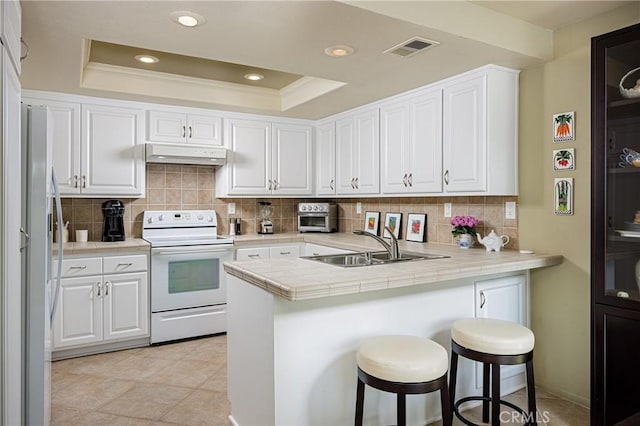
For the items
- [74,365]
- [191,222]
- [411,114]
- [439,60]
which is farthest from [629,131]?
[74,365]

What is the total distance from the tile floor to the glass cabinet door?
0.86 meters

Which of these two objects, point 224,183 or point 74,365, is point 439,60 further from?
point 74,365

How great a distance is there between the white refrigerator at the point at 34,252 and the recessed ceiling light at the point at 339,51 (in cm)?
151

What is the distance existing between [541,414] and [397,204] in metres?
2.13

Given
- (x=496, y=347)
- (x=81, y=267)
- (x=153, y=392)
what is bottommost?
(x=153, y=392)

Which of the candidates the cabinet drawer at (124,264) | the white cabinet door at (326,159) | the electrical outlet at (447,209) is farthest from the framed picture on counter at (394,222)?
the cabinet drawer at (124,264)

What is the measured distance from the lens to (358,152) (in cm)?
412

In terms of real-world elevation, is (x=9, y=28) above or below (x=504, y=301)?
above

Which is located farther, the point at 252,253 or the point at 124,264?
the point at 252,253

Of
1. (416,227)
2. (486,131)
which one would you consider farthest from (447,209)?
(486,131)

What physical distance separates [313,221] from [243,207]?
30.9 inches

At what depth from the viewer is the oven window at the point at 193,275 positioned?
3738mm

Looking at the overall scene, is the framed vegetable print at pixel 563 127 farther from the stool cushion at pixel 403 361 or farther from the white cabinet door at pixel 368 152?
the stool cushion at pixel 403 361

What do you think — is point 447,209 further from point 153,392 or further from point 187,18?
point 153,392
